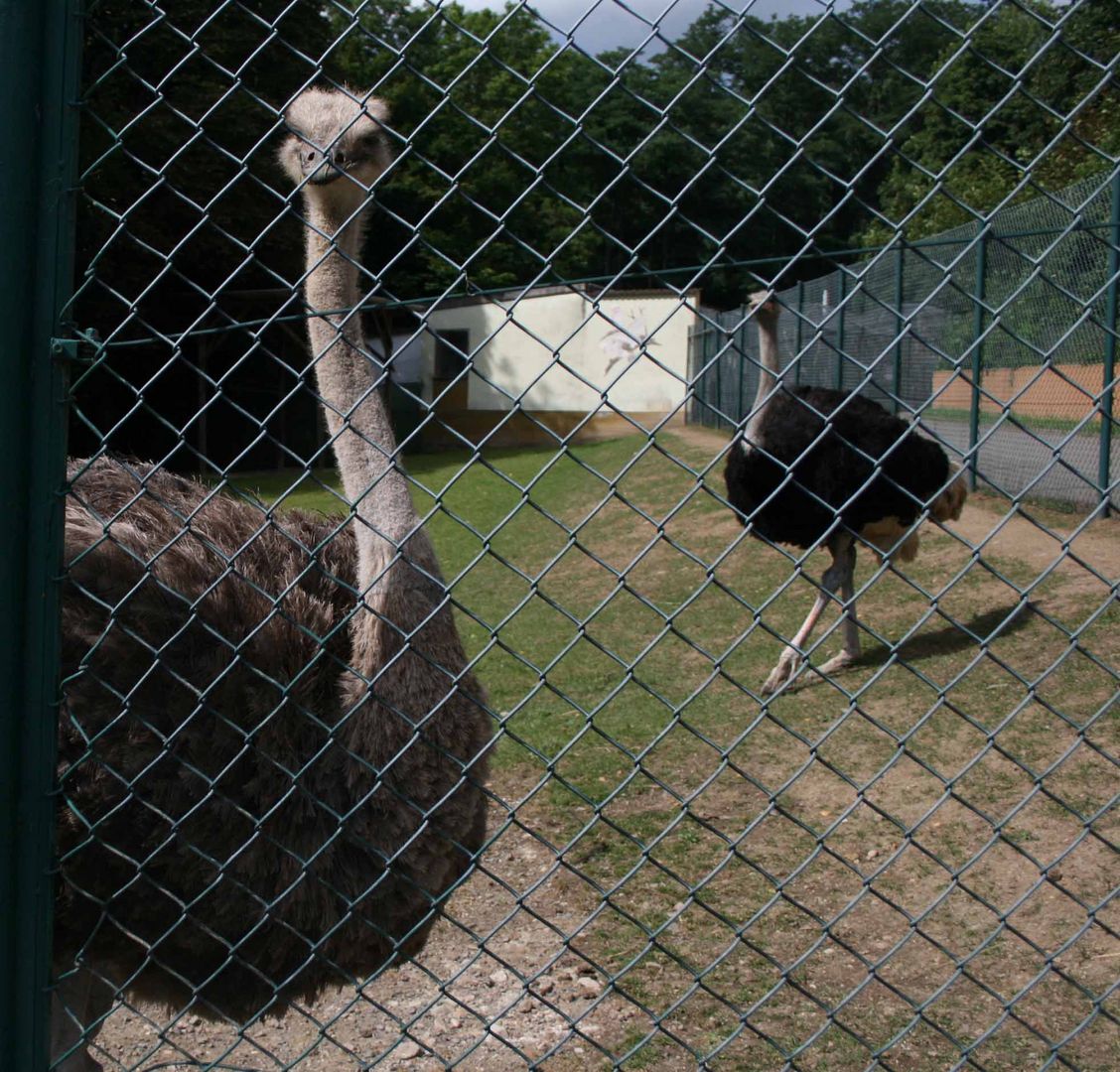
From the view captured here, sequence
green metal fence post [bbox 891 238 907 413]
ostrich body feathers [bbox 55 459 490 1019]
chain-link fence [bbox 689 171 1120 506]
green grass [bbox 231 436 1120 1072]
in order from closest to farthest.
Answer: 1. green metal fence post [bbox 891 238 907 413]
2. green grass [bbox 231 436 1120 1072]
3. ostrich body feathers [bbox 55 459 490 1019]
4. chain-link fence [bbox 689 171 1120 506]

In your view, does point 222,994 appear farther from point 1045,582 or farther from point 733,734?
point 1045,582

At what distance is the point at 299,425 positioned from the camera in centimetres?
2183

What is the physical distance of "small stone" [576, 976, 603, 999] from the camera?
11.6 feet

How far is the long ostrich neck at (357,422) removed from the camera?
2.63 m

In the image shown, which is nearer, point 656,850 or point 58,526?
point 58,526

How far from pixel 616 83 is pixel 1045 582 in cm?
561

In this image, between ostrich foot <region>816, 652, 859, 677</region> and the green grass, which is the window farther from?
ostrich foot <region>816, 652, 859, 677</region>

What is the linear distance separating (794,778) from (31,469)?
135 cm

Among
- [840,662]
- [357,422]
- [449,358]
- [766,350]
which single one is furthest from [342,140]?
[449,358]

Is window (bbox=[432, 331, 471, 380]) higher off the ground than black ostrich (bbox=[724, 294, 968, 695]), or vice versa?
black ostrich (bbox=[724, 294, 968, 695])

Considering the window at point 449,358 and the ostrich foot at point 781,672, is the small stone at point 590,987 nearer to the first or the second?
the ostrich foot at point 781,672

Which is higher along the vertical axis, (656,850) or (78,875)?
(78,875)

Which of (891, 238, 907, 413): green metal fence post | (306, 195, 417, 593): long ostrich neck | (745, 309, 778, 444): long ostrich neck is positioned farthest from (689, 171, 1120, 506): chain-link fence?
(306, 195, 417, 593): long ostrich neck

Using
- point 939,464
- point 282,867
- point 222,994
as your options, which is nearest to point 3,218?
point 282,867
